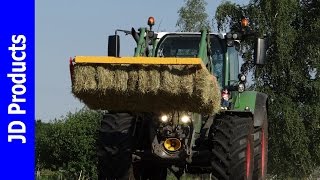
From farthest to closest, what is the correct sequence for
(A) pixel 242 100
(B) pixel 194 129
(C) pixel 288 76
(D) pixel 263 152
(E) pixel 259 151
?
(C) pixel 288 76, (D) pixel 263 152, (E) pixel 259 151, (A) pixel 242 100, (B) pixel 194 129

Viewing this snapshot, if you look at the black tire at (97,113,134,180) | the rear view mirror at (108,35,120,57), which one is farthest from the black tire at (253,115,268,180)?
the rear view mirror at (108,35,120,57)

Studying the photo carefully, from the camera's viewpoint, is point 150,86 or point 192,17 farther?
point 192,17

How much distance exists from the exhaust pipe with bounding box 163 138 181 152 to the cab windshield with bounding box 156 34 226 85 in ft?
4.67

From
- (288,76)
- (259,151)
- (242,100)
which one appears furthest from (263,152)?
(288,76)

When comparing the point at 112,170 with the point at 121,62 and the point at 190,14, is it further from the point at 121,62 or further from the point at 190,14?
the point at 190,14

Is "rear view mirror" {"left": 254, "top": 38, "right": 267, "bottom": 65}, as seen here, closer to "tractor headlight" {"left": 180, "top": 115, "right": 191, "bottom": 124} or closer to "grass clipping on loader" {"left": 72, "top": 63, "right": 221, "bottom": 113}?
"tractor headlight" {"left": 180, "top": 115, "right": 191, "bottom": 124}

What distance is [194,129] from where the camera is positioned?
30.3 feet

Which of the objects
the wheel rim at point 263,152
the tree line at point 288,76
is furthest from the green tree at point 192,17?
the wheel rim at point 263,152

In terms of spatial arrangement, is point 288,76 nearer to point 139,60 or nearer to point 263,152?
point 263,152

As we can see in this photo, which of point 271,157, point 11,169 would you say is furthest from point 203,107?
point 271,157

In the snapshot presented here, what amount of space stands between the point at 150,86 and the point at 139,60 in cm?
30

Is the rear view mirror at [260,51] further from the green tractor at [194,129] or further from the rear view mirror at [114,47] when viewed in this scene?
the rear view mirror at [114,47]

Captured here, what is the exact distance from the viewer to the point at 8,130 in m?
5.21

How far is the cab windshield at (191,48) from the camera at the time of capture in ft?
33.0
